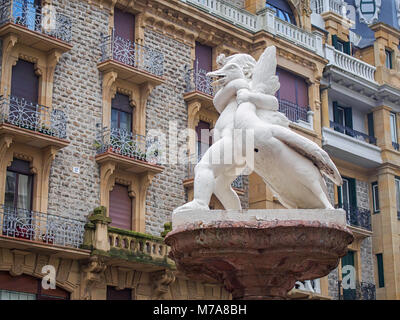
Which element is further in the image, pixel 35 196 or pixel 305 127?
pixel 305 127

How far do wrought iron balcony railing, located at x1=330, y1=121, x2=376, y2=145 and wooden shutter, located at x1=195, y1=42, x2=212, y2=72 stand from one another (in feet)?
22.9

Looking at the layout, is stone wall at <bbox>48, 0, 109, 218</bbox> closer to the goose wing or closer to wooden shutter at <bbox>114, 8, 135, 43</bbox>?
wooden shutter at <bbox>114, 8, 135, 43</bbox>

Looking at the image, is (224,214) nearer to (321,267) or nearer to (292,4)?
(321,267)

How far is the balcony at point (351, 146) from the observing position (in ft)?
110

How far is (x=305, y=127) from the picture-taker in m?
32.2

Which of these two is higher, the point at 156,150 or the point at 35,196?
the point at 156,150

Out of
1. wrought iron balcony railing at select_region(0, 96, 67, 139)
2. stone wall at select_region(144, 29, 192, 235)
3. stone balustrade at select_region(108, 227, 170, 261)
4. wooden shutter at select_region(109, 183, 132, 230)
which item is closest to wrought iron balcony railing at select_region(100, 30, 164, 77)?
stone wall at select_region(144, 29, 192, 235)

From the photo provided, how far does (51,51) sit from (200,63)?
268 inches

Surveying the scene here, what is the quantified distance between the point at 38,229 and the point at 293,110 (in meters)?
12.5

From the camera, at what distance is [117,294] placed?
25.2 metres

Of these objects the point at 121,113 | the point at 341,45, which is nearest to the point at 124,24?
the point at 121,113

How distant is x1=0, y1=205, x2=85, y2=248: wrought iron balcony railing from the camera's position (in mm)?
22625

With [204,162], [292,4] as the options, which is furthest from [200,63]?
[204,162]

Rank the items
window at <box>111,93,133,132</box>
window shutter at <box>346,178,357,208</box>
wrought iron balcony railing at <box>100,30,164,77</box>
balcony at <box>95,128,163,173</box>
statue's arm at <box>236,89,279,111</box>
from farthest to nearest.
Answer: window shutter at <box>346,178,357,208</box> < window at <box>111,93,133,132</box> < wrought iron balcony railing at <box>100,30,164,77</box> < balcony at <box>95,128,163,173</box> < statue's arm at <box>236,89,279,111</box>
